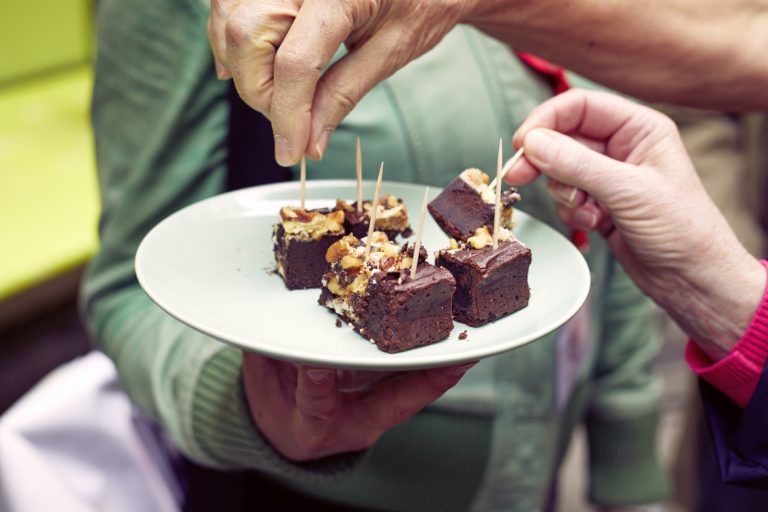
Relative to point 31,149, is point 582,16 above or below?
above

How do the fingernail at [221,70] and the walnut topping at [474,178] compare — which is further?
the walnut topping at [474,178]

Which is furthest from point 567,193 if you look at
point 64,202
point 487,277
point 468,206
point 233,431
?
point 64,202

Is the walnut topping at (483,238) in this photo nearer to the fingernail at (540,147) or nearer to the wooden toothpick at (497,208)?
the wooden toothpick at (497,208)

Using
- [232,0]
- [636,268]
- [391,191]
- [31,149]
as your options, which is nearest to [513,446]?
[636,268]

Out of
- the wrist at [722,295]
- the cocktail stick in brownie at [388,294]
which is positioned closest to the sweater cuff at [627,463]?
the wrist at [722,295]

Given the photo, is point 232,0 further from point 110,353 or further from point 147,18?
point 110,353

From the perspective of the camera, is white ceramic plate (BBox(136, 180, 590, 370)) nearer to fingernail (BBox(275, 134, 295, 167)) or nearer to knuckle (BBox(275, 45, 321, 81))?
fingernail (BBox(275, 134, 295, 167))

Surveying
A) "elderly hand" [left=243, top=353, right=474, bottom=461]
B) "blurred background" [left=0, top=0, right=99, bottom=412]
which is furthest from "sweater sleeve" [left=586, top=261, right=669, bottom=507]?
"blurred background" [left=0, top=0, right=99, bottom=412]
